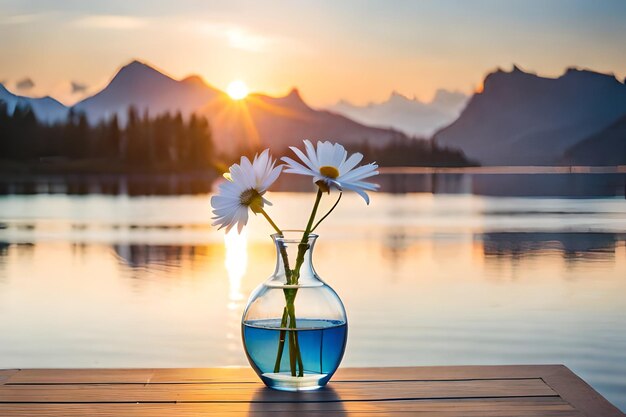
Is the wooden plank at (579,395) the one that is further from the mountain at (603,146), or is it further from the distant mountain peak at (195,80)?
the mountain at (603,146)

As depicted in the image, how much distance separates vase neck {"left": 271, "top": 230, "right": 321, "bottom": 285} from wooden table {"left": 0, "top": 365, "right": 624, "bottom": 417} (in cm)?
15

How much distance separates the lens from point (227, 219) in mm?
1441

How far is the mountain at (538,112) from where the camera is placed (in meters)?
20.3

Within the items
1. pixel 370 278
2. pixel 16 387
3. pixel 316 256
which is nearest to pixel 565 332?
pixel 370 278

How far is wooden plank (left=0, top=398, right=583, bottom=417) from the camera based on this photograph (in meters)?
1.33

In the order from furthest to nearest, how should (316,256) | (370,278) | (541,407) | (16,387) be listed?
(316,256) → (370,278) → (16,387) → (541,407)

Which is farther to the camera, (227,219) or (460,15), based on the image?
(460,15)

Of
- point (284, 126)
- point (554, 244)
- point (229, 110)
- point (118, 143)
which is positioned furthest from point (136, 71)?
point (554, 244)

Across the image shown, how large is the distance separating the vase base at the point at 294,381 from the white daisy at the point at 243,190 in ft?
0.67

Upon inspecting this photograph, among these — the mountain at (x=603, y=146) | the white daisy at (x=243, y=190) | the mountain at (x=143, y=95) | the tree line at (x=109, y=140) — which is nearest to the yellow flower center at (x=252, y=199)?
the white daisy at (x=243, y=190)

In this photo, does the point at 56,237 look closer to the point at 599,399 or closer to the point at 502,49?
the point at 599,399

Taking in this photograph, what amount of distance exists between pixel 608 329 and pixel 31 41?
1760 cm

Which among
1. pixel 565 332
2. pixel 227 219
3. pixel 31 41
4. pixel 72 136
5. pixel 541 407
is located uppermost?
pixel 31 41

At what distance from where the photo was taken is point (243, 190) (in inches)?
57.1
